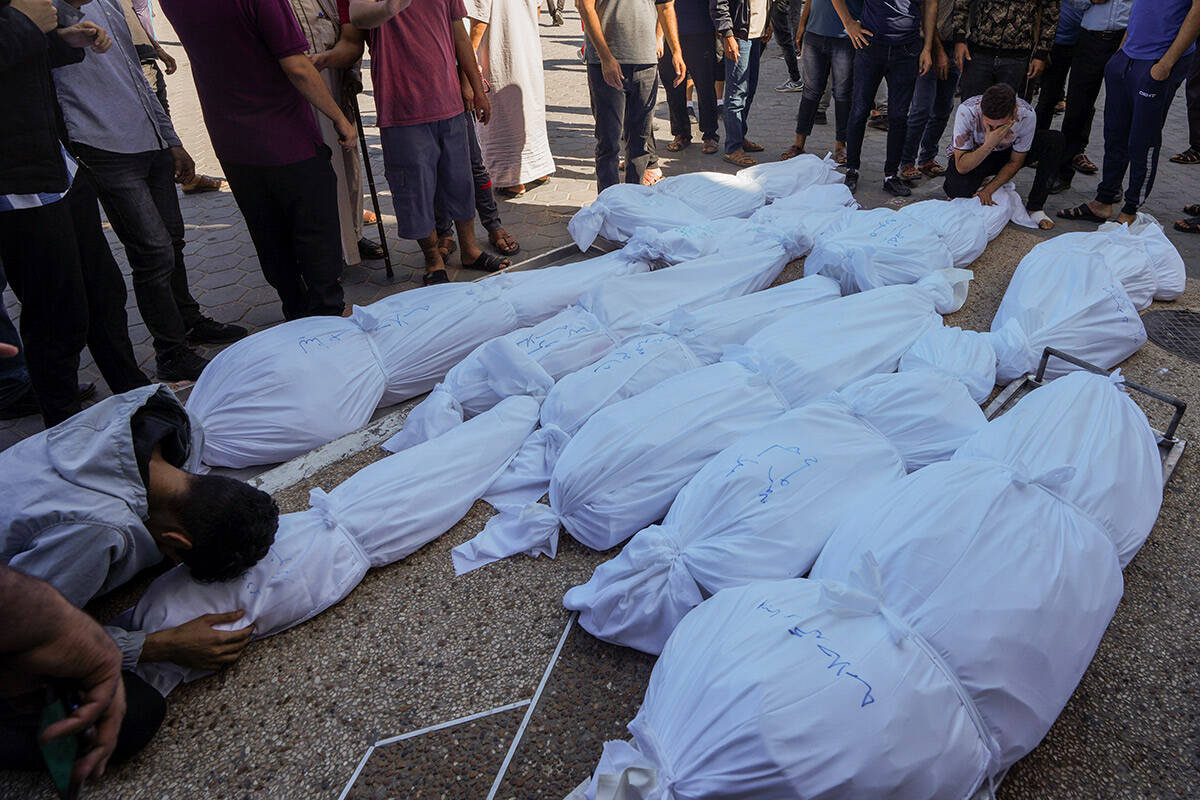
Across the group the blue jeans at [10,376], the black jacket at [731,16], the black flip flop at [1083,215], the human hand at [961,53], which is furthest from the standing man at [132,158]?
the black flip flop at [1083,215]

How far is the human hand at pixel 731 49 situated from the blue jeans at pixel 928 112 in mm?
1253

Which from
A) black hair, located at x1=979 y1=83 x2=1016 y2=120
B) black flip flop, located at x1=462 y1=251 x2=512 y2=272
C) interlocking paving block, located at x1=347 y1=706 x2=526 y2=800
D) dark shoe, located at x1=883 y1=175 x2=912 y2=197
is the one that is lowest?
interlocking paving block, located at x1=347 y1=706 x2=526 y2=800

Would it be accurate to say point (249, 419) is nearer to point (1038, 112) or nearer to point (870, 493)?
point (870, 493)

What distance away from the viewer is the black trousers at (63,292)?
2348 millimetres

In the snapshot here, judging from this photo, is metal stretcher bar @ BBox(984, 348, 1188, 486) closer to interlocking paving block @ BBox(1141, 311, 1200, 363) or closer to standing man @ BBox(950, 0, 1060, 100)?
interlocking paving block @ BBox(1141, 311, 1200, 363)

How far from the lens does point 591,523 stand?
6.82 feet

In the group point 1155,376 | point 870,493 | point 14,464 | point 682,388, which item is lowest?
point 1155,376

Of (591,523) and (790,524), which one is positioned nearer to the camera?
(790,524)

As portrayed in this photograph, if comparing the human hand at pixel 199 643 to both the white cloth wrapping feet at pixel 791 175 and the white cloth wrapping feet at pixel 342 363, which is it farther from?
the white cloth wrapping feet at pixel 791 175

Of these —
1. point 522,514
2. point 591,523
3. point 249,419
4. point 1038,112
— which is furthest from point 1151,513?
point 1038,112

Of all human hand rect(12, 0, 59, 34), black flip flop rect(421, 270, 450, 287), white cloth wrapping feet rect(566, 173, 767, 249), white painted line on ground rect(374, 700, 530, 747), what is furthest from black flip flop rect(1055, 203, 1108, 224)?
human hand rect(12, 0, 59, 34)

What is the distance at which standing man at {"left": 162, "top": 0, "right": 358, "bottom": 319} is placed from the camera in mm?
2594

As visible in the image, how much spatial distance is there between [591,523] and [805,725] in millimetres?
913

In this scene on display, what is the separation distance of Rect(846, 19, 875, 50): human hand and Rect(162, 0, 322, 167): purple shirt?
350 cm
